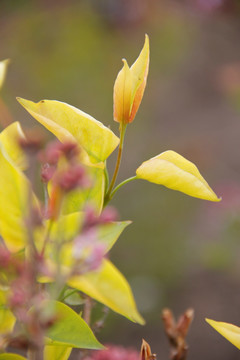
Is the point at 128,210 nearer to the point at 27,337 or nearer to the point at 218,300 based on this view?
the point at 218,300

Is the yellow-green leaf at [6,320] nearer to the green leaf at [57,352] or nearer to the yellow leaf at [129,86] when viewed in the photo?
the green leaf at [57,352]

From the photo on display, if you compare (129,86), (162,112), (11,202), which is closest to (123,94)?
(129,86)

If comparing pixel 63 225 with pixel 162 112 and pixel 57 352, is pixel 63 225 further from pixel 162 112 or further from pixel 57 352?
pixel 162 112

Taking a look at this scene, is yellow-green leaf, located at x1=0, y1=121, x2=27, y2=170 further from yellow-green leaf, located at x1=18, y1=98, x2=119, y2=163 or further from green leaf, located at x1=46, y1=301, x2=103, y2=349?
green leaf, located at x1=46, y1=301, x2=103, y2=349

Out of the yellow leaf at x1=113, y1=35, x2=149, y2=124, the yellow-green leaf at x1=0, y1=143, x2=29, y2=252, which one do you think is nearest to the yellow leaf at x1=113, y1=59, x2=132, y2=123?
the yellow leaf at x1=113, y1=35, x2=149, y2=124

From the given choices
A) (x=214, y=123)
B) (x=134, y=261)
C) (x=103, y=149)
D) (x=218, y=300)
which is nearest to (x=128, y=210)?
(x=134, y=261)

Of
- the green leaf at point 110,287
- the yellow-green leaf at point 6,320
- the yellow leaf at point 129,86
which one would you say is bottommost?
the yellow-green leaf at point 6,320

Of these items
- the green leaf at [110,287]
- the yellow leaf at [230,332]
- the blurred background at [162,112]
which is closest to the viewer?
the green leaf at [110,287]

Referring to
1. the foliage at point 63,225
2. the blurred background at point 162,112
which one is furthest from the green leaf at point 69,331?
the blurred background at point 162,112
